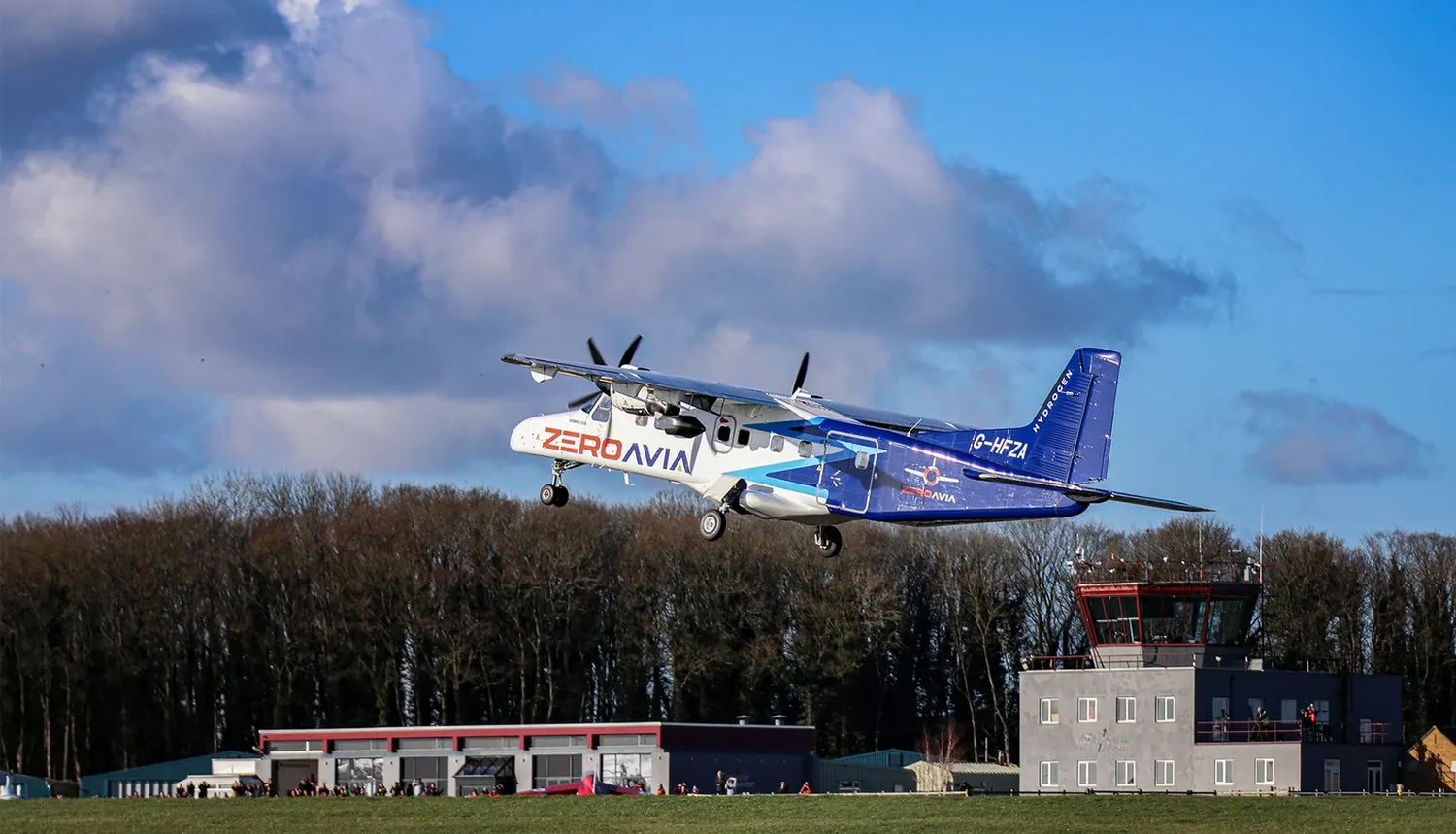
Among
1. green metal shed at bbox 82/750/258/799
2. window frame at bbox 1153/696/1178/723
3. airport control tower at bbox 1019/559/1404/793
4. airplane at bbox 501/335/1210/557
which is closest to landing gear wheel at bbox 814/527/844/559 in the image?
airplane at bbox 501/335/1210/557

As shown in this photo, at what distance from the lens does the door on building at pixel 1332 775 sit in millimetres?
79131

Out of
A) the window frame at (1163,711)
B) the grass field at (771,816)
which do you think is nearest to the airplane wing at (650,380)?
the grass field at (771,816)

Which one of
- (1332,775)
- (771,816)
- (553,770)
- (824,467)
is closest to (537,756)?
(553,770)

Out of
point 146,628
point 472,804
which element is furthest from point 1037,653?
point 146,628

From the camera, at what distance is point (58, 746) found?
10425 cm

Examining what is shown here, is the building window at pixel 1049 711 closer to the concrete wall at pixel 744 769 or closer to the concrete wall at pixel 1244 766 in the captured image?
the concrete wall at pixel 1244 766

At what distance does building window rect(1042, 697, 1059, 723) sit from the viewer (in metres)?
84.2

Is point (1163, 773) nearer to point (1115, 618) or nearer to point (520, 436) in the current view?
point (1115, 618)

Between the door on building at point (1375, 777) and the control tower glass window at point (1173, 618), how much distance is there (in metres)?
9.04

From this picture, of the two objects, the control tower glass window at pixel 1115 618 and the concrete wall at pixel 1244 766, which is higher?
the control tower glass window at pixel 1115 618

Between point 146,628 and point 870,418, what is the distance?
6470 centimetres

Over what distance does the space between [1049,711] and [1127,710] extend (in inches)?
159

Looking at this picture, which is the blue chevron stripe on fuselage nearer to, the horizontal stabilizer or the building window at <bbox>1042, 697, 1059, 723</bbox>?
the horizontal stabilizer

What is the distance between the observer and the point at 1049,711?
84.4 metres
